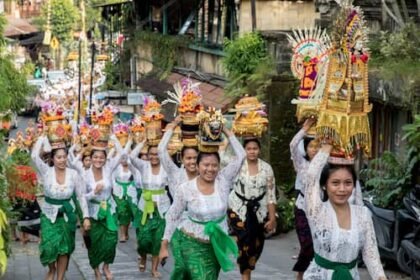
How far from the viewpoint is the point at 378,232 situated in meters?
13.0

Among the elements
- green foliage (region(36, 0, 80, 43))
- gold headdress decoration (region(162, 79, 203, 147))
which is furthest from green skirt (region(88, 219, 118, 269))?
green foliage (region(36, 0, 80, 43))

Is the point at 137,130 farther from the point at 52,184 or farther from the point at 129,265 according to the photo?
the point at 52,184

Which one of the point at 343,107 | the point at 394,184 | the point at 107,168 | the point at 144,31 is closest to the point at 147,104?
the point at 107,168

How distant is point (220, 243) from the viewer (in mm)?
9141

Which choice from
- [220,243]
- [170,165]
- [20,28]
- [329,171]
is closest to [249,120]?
[170,165]

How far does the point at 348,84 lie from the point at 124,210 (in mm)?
10062

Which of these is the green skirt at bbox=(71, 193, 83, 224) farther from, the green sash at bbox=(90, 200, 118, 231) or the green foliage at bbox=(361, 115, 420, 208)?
the green foliage at bbox=(361, 115, 420, 208)

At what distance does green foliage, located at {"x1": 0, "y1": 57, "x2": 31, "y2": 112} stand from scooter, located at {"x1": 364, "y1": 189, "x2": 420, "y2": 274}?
4806 millimetres

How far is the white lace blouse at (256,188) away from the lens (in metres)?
11.1

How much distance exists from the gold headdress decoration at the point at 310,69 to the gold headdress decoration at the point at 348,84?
0.17 m

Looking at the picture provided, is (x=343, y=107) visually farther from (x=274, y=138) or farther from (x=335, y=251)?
(x=274, y=138)

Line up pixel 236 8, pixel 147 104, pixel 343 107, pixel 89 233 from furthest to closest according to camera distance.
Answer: pixel 236 8, pixel 147 104, pixel 89 233, pixel 343 107

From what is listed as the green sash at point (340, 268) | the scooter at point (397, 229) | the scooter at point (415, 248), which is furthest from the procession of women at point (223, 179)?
the scooter at point (397, 229)

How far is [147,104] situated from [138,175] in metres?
1.67
